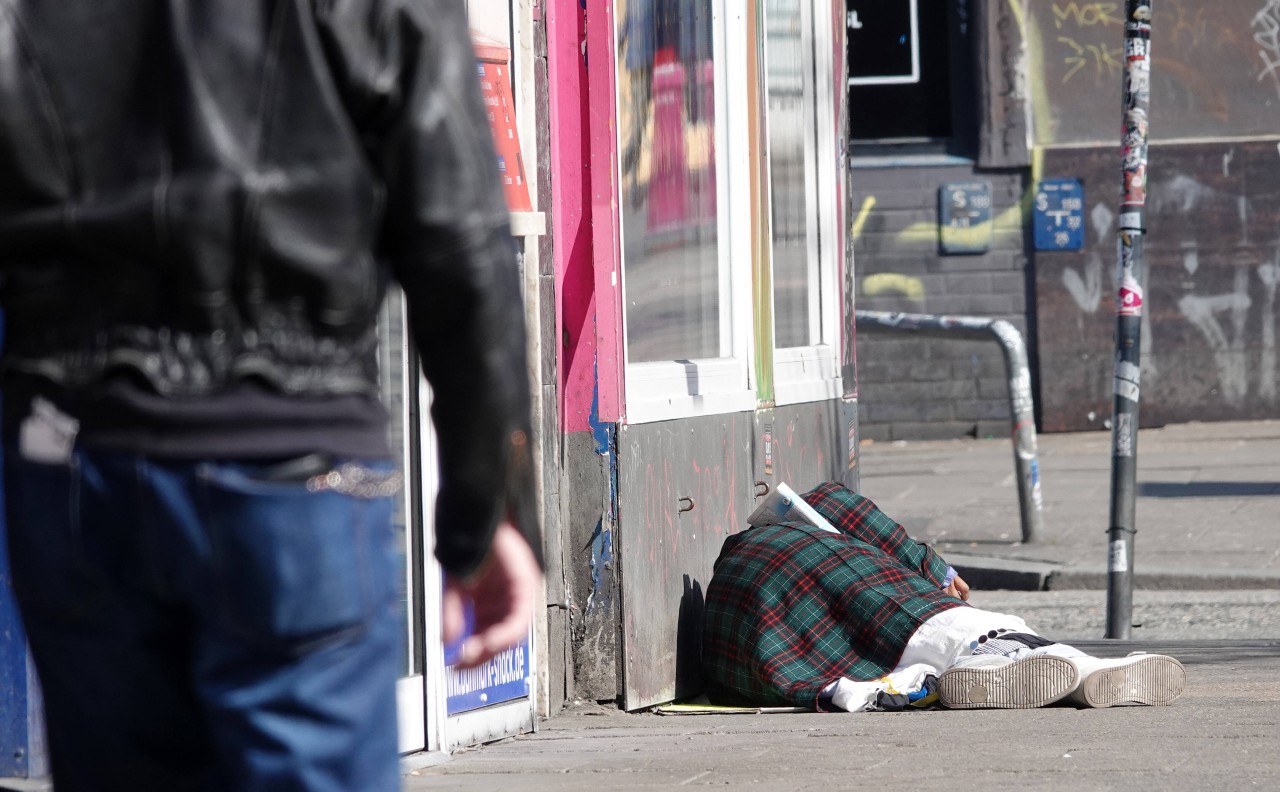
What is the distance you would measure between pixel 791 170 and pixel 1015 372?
378 centimetres

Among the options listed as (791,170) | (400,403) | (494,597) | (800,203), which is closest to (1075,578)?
(800,203)

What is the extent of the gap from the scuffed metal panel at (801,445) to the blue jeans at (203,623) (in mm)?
4687

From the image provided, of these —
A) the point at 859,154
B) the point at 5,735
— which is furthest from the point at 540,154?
the point at 859,154

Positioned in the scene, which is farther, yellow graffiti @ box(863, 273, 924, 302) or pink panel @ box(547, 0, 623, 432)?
yellow graffiti @ box(863, 273, 924, 302)

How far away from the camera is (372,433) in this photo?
1.63 m

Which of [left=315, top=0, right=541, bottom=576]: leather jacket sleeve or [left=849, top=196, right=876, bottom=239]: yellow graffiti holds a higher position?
[left=849, top=196, right=876, bottom=239]: yellow graffiti

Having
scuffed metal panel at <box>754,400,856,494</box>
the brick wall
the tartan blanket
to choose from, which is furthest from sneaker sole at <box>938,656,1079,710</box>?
the brick wall

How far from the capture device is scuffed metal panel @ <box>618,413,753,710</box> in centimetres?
518

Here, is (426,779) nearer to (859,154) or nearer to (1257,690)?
(1257,690)

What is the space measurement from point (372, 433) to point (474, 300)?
0.15 meters

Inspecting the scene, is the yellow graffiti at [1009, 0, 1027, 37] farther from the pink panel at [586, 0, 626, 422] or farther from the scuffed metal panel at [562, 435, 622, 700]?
the scuffed metal panel at [562, 435, 622, 700]

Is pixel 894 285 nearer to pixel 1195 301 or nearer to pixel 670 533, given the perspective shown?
pixel 1195 301

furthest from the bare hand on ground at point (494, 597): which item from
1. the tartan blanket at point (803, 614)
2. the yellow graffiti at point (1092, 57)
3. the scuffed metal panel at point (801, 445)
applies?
the yellow graffiti at point (1092, 57)

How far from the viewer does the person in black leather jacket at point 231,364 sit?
5.00ft
